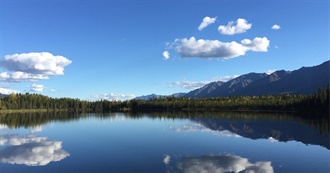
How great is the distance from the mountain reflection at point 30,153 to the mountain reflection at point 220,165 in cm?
1407

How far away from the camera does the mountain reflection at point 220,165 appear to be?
1146 inches

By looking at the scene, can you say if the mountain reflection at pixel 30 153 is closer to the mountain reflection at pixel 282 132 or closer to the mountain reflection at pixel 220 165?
the mountain reflection at pixel 220 165

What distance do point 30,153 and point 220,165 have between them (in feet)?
76.8

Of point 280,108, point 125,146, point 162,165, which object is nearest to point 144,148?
point 125,146

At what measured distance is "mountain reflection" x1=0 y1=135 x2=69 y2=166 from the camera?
113ft

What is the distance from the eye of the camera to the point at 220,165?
3125 centimetres

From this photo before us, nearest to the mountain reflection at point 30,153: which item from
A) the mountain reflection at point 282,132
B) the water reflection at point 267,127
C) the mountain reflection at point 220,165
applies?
the mountain reflection at point 220,165

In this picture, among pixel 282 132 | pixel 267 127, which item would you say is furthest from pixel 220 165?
pixel 267 127

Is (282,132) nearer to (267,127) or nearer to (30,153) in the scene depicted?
(267,127)

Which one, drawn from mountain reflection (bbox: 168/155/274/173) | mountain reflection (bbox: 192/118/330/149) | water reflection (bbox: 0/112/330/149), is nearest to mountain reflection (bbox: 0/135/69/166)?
mountain reflection (bbox: 168/155/274/173)

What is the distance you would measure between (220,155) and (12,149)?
2723cm

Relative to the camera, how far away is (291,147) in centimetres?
4659

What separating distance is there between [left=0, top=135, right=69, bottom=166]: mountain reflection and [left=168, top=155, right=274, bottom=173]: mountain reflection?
14.1 metres

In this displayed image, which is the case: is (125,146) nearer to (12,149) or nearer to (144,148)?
(144,148)
